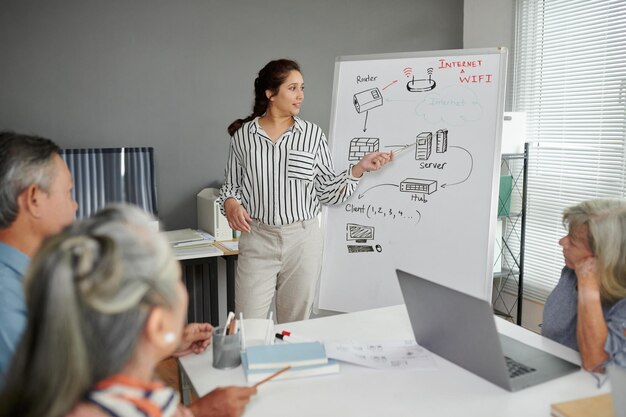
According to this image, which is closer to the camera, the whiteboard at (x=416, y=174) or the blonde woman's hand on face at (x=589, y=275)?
the blonde woman's hand on face at (x=589, y=275)

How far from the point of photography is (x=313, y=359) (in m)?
1.49

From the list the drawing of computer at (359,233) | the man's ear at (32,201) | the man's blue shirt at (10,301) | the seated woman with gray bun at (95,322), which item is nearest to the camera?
the seated woman with gray bun at (95,322)

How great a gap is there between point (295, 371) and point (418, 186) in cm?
129

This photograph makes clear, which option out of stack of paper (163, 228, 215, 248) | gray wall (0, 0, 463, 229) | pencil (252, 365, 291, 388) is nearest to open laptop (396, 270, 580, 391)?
pencil (252, 365, 291, 388)

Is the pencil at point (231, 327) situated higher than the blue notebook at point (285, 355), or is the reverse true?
the pencil at point (231, 327)

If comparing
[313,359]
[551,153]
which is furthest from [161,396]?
[551,153]

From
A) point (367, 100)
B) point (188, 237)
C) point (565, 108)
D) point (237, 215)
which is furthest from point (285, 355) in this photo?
point (565, 108)

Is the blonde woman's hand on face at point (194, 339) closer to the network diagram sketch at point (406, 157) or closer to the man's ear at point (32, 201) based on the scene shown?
the man's ear at point (32, 201)

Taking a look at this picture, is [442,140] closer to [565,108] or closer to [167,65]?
[565,108]

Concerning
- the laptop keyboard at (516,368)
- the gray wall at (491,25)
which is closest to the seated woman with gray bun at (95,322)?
the laptop keyboard at (516,368)

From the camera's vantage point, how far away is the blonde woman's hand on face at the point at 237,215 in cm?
248

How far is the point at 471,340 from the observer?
4.64ft

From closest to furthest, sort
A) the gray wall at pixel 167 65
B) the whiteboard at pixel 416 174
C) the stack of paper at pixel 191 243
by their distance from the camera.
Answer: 1. the whiteboard at pixel 416 174
2. the stack of paper at pixel 191 243
3. the gray wall at pixel 167 65

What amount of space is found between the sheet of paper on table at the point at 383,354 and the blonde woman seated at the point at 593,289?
424 mm
